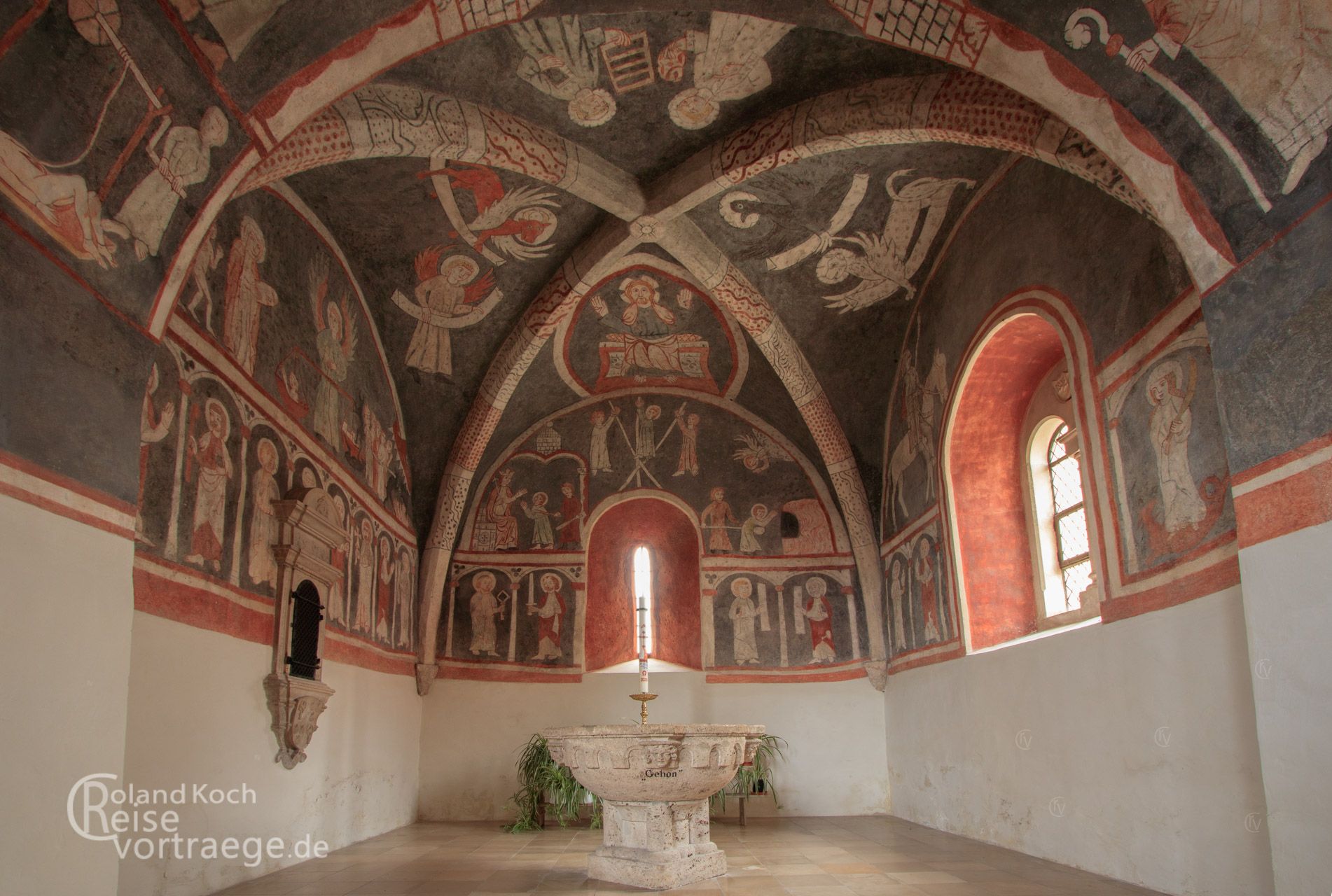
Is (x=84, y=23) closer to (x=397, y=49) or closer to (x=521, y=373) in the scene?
(x=397, y=49)

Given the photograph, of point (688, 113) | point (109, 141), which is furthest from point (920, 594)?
point (109, 141)

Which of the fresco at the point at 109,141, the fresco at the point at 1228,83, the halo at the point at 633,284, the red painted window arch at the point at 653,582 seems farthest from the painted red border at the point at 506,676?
the fresco at the point at 1228,83

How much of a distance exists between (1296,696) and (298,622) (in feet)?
23.3

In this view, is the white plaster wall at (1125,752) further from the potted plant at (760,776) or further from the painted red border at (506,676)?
the painted red border at (506,676)

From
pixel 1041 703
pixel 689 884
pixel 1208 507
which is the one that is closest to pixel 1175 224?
pixel 1208 507

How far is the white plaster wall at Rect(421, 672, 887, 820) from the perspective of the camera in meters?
12.2

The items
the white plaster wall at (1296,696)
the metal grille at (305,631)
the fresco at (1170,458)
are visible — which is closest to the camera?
the white plaster wall at (1296,696)

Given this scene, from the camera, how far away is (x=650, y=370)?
13234mm

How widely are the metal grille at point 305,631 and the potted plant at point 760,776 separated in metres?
5.13

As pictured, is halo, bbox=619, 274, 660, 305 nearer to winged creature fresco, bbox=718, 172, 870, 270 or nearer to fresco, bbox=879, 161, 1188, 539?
winged creature fresco, bbox=718, 172, 870, 270

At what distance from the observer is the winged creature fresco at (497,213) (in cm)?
925

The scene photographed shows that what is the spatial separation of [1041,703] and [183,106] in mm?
7259

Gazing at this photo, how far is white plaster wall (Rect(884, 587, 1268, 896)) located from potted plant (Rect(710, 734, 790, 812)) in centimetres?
253

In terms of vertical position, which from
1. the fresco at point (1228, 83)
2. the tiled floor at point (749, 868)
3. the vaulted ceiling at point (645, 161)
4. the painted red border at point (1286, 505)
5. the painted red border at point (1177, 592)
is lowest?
the tiled floor at point (749, 868)
